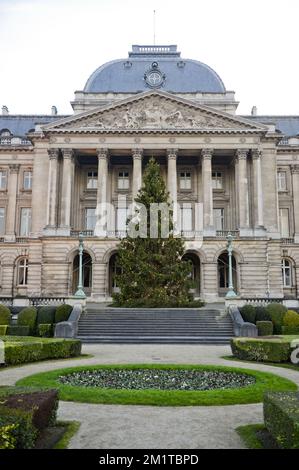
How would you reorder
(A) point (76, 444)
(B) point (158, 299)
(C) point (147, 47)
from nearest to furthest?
(A) point (76, 444) → (B) point (158, 299) → (C) point (147, 47)

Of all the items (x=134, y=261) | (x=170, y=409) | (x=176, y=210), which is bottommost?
(x=170, y=409)

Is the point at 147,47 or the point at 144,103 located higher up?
the point at 147,47

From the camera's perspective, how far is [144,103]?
48.2 meters

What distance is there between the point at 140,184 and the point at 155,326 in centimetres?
2310

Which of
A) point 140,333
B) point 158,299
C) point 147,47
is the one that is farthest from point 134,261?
point 147,47

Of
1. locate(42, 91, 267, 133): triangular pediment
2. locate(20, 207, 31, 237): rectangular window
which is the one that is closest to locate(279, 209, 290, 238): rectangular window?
locate(42, 91, 267, 133): triangular pediment

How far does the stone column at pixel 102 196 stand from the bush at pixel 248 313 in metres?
20.9

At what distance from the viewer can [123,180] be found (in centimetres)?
Result: 5247

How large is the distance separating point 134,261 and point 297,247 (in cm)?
2730

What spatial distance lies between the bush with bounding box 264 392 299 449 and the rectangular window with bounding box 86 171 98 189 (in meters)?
45.8

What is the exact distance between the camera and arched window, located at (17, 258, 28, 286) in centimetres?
5247

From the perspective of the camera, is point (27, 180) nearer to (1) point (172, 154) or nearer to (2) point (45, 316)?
(1) point (172, 154)

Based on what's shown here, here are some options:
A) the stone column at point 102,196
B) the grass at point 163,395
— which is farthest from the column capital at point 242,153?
the grass at point 163,395
